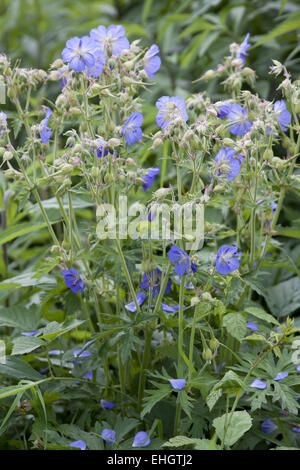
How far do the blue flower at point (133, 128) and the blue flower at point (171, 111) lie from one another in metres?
0.05

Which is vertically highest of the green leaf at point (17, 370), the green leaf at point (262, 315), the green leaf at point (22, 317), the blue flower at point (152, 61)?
the blue flower at point (152, 61)

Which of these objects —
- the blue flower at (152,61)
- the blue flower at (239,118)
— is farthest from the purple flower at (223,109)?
the blue flower at (152,61)

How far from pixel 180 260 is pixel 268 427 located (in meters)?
0.39

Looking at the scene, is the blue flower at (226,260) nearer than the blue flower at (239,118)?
Yes

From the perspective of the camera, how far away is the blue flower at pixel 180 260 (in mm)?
860

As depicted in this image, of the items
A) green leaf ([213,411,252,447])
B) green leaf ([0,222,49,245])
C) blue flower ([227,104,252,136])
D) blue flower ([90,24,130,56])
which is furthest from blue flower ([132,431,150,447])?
blue flower ([90,24,130,56])

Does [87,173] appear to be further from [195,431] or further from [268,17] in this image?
[268,17]

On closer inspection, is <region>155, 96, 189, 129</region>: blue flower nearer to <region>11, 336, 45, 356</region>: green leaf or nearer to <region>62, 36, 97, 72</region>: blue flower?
<region>62, 36, 97, 72</region>: blue flower

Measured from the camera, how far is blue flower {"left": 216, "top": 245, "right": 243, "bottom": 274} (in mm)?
911

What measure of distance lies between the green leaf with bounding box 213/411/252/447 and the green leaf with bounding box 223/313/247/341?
0.13 metres

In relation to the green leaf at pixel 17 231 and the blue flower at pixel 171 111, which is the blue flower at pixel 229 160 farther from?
the green leaf at pixel 17 231

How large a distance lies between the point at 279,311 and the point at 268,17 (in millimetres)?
1345

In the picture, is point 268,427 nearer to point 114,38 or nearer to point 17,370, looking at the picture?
point 17,370
